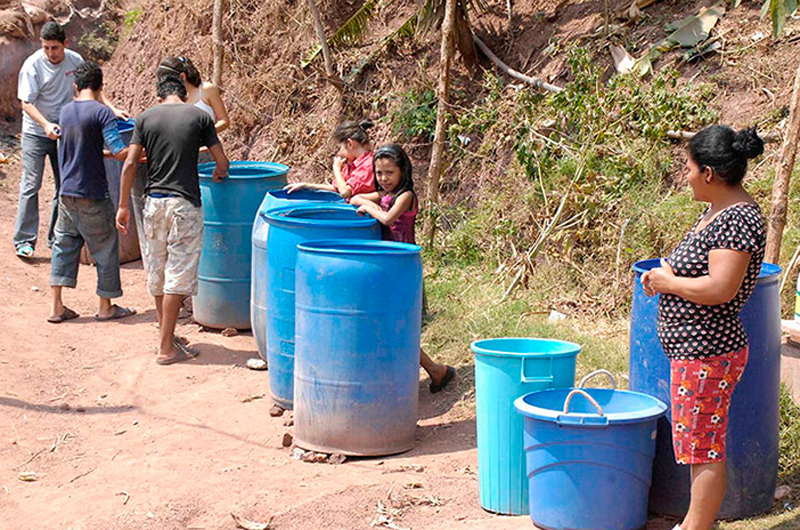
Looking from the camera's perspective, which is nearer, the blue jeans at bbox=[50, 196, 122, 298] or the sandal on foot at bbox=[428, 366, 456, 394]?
the sandal on foot at bbox=[428, 366, 456, 394]

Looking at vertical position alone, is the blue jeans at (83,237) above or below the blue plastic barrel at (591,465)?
above

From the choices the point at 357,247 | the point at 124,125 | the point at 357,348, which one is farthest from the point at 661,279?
the point at 124,125

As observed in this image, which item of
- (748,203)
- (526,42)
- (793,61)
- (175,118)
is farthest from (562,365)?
(526,42)

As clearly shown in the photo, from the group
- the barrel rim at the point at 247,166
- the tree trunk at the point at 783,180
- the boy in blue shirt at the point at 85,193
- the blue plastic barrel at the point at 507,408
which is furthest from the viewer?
the boy in blue shirt at the point at 85,193

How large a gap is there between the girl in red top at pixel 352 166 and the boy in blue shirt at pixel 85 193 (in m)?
1.74

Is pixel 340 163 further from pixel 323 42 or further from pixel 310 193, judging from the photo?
pixel 323 42

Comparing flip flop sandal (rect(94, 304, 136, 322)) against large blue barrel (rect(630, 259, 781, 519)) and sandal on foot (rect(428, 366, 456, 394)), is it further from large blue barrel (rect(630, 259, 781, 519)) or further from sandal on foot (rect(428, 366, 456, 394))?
large blue barrel (rect(630, 259, 781, 519))

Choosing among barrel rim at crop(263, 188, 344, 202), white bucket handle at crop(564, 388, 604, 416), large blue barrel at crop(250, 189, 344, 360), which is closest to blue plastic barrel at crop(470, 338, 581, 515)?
white bucket handle at crop(564, 388, 604, 416)

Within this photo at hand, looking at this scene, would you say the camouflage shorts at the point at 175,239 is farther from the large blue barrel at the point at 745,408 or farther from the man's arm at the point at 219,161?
the large blue barrel at the point at 745,408

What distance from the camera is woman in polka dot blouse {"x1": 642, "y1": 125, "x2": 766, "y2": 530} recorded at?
3.64 metres

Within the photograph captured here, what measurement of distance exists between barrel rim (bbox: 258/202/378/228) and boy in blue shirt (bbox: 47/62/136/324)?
185 cm

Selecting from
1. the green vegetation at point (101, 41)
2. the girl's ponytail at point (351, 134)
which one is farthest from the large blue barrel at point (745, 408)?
the green vegetation at point (101, 41)

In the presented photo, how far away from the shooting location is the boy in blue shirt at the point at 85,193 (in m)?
7.68

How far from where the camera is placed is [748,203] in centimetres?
373
